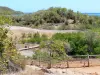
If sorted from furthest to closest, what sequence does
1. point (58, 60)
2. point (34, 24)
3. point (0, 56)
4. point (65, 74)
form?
point (34, 24)
point (58, 60)
point (65, 74)
point (0, 56)

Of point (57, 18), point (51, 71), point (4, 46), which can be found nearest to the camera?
point (4, 46)

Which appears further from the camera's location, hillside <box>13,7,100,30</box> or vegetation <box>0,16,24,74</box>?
hillside <box>13,7,100,30</box>

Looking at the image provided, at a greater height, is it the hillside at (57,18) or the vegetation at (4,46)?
the vegetation at (4,46)

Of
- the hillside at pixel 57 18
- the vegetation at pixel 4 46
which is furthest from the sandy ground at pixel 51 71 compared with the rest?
the hillside at pixel 57 18

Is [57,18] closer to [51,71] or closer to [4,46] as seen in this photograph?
[51,71]

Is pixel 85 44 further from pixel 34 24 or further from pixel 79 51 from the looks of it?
pixel 34 24

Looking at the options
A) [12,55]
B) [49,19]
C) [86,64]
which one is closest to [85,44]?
[86,64]

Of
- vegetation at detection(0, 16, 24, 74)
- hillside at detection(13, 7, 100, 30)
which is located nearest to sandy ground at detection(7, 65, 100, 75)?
vegetation at detection(0, 16, 24, 74)

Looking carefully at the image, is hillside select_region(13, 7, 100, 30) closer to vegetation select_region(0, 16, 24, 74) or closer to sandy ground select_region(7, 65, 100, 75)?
sandy ground select_region(7, 65, 100, 75)

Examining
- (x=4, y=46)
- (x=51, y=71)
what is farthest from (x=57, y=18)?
(x=4, y=46)

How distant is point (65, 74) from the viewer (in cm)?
1702

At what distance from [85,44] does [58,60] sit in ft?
23.7

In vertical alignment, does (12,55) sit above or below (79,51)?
above

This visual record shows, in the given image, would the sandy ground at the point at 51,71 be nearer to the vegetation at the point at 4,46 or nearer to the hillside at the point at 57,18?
the vegetation at the point at 4,46
